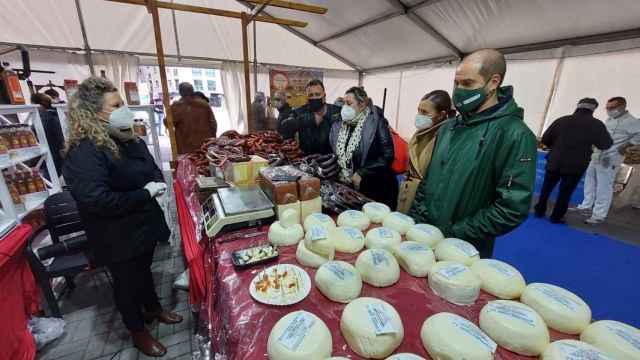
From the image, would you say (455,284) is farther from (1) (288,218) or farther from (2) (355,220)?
(1) (288,218)

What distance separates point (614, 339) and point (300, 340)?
0.74 metres

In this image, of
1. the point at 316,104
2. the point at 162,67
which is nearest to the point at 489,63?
the point at 316,104

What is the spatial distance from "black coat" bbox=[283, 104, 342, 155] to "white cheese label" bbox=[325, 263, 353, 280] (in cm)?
172

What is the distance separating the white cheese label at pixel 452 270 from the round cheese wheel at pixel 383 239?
20 cm

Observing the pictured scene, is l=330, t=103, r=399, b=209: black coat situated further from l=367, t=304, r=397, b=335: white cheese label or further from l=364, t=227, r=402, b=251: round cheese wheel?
l=367, t=304, r=397, b=335: white cheese label

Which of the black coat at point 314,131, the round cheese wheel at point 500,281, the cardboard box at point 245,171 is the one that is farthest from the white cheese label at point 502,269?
the black coat at point 314,131

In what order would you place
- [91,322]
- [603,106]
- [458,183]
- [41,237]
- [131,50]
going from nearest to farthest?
[458,183] < [91,322] < [41,237] < [603,106] < [131,50]

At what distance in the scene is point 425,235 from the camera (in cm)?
105

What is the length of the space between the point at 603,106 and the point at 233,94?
7.60m

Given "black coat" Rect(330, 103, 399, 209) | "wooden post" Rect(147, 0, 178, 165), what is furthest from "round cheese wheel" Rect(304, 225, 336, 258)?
"wooden post" Rect(147, 0, 178, 165)

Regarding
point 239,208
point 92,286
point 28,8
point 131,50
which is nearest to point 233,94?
point 131,50

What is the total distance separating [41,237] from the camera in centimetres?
274

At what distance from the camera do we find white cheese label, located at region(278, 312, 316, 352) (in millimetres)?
601

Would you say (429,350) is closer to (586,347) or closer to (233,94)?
(586,347)
